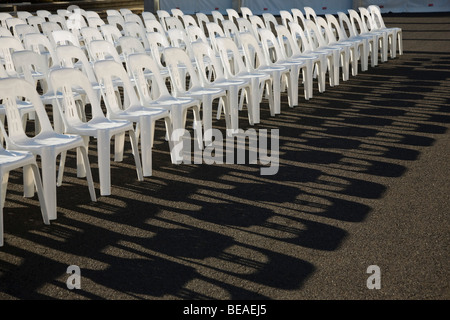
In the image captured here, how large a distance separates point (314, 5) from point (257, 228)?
20.3m

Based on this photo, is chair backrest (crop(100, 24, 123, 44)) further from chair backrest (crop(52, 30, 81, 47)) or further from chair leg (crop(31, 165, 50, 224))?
chair leg (crop(31, 165, 50, 224))

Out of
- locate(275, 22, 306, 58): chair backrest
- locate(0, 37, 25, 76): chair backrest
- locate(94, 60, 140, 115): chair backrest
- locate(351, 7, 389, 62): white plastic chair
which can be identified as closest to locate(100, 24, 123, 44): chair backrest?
locate(0, 37, 25, 76): chair backrest

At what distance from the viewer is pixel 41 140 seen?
4.96 meters

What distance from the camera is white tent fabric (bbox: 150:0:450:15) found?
2255 centimetres

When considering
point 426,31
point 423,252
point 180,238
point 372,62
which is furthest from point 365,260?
point 426,31

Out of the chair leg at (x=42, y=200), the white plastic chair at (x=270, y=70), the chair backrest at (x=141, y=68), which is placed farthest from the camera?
the white plastic chair at (x=270, y=70)

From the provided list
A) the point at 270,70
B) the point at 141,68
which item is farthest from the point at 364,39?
the point at 141,68

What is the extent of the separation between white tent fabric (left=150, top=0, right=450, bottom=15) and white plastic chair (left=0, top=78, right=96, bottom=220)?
761 inches

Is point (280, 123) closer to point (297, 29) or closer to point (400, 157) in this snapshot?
point (400, 157)

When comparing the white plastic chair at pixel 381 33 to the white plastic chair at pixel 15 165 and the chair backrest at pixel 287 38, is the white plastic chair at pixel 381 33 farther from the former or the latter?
the white plastic chair at pixel 15 165

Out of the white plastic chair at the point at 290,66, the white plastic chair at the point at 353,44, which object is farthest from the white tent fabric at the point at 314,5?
the white plastic chair at the point at 290,66

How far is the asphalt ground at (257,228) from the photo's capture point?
3.62 metres

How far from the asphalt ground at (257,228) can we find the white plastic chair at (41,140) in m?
0.22
